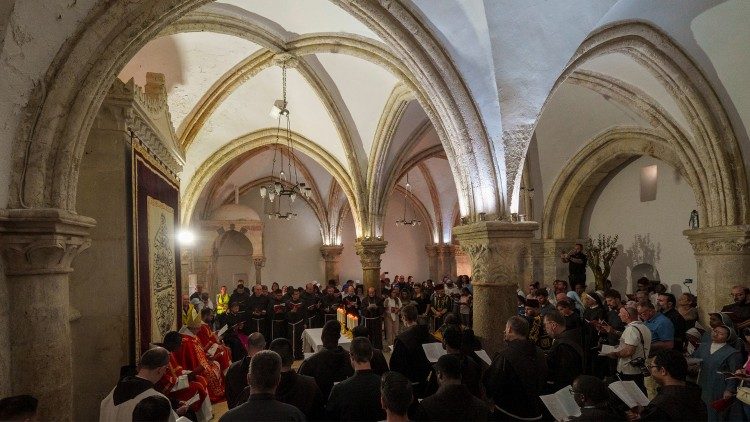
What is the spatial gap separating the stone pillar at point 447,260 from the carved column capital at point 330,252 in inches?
168

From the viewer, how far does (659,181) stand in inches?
461

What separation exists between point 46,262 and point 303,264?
16.9 metres

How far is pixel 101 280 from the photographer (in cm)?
434

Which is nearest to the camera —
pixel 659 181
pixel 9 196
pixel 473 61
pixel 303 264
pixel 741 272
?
pixel 9 196

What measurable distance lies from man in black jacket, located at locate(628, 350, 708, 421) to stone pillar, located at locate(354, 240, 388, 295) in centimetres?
913

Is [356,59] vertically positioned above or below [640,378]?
above

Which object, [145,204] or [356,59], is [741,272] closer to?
[356,59]

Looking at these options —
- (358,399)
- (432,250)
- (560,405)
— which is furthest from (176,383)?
(432,250)

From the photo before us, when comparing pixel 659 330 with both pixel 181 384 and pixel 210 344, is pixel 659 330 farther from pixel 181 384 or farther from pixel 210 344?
pixel 210 344

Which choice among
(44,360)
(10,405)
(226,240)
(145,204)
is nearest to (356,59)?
(145,204)

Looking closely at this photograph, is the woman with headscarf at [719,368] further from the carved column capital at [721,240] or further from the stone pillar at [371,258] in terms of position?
the stone pillar at [371,258]

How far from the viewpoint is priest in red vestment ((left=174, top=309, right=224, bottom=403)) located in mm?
5645

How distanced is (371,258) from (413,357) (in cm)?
771

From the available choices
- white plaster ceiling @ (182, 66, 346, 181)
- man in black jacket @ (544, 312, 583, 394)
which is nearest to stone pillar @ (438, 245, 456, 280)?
white plaster ceiling @ (182, 66, 346, 181)
